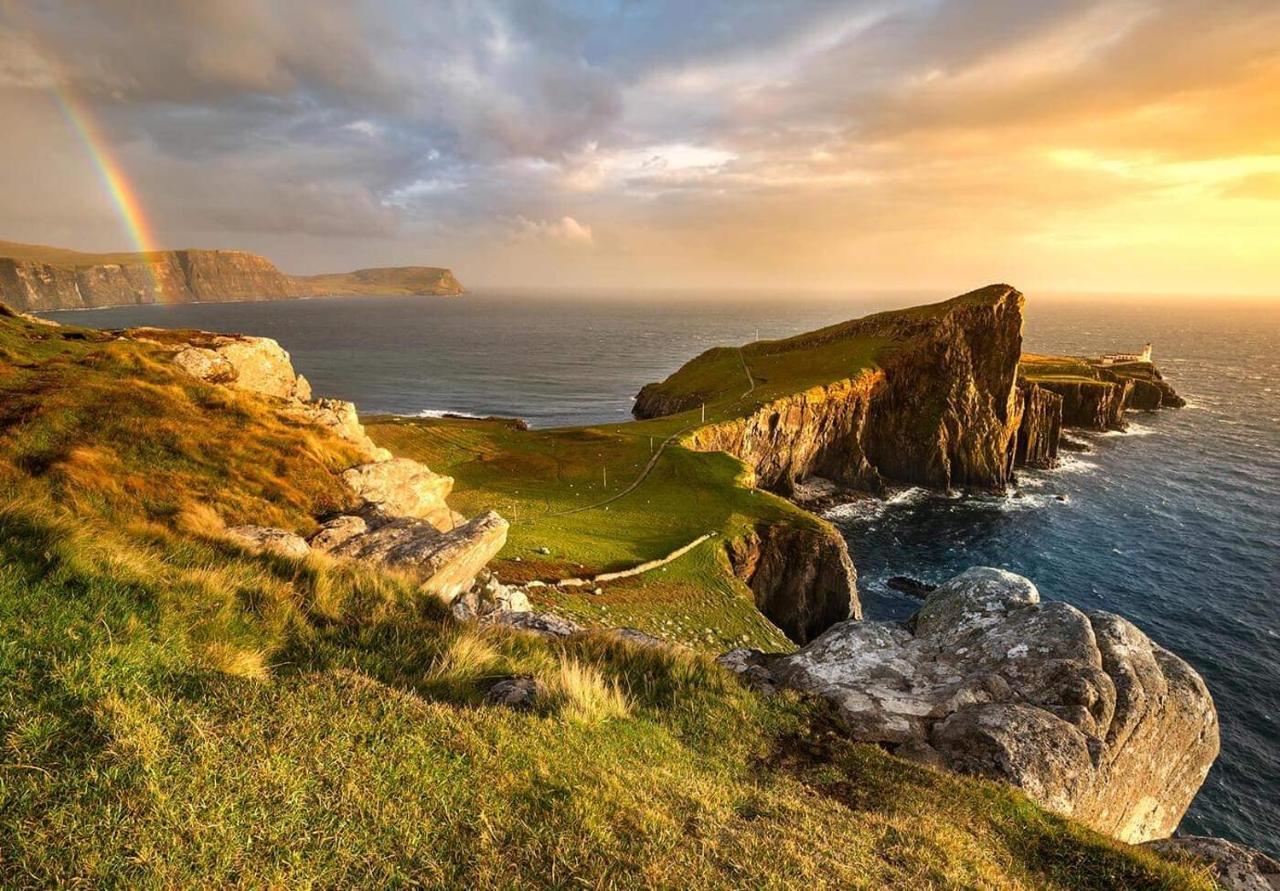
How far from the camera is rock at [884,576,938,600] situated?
171ft

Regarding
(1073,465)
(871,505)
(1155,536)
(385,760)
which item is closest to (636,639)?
(385,760)

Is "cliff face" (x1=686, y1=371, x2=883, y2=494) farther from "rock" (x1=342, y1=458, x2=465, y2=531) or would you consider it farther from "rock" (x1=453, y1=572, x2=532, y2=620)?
"rock" (x1=453, y1=572, x2=532, y2=620)

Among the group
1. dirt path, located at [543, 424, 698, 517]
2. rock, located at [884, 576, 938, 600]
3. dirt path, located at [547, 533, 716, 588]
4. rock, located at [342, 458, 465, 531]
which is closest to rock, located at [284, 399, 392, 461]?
rock, located at [342, 458, 465, 531]

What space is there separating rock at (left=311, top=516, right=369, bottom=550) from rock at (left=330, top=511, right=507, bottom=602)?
0.15 m

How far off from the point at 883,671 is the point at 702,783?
756 cm

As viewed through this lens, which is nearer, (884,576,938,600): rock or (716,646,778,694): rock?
(716,646,778,694): rock

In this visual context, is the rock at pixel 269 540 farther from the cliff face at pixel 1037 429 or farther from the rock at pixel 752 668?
the cliff face at pixel 1037 429

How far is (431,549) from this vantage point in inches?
696

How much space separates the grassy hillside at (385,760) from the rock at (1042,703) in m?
1.47

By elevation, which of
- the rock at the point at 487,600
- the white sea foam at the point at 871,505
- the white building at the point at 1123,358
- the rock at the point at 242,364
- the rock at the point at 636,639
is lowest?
the white sea foam at the point at 871,505

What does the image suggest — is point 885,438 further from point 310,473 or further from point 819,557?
point 310,473

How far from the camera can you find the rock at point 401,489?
22.3m

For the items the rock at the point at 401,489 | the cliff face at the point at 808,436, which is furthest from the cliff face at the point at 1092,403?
the rock at the point at 401,489

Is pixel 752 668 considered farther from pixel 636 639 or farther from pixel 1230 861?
pixel 1230 861
